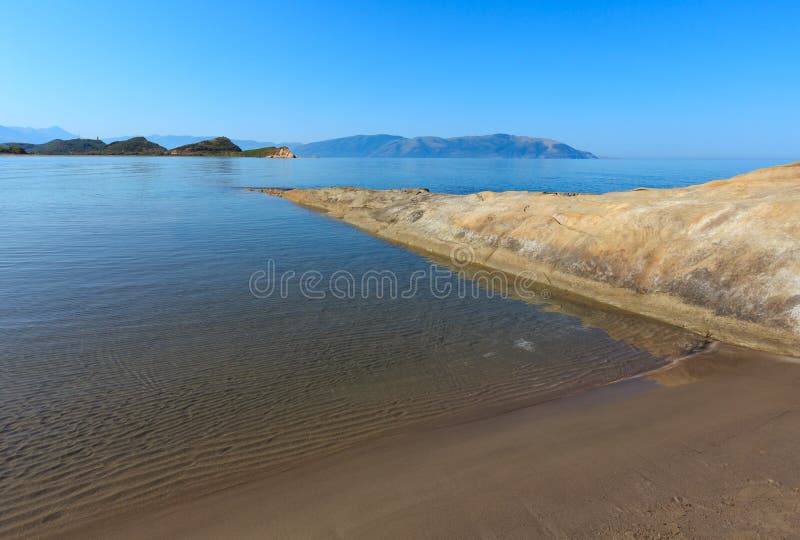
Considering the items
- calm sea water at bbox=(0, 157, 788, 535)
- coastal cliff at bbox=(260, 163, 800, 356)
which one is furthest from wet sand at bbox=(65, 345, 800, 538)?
coastal cliff at bbox=(260, 163, 800, 356)

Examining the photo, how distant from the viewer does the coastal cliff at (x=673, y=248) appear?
12.9 m

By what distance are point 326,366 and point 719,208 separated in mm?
17171

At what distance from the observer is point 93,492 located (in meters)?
6.24

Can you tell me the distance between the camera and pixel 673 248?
1620 centimetres

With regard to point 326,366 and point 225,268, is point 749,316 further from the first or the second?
point 225,268

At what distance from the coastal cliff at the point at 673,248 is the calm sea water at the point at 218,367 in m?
1.92

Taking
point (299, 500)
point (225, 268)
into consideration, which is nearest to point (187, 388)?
point (299, 500)

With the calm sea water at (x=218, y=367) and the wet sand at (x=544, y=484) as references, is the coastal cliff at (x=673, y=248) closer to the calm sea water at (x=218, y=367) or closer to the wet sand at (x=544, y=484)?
the calm sea water at (x=218, y=367)

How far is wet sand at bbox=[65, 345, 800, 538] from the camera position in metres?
5.52

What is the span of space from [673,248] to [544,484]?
13907 millimetres

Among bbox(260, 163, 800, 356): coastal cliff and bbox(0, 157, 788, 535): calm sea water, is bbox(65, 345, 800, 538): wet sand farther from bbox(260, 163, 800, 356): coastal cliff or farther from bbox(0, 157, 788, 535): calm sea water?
bbox(260, 163, 800, 356): coastal cliff

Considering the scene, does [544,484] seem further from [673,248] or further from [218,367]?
[673,248]

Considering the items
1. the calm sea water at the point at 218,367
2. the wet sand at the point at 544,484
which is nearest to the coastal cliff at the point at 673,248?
the calm sea water at the point at 218,367

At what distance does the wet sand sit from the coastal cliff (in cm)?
518
